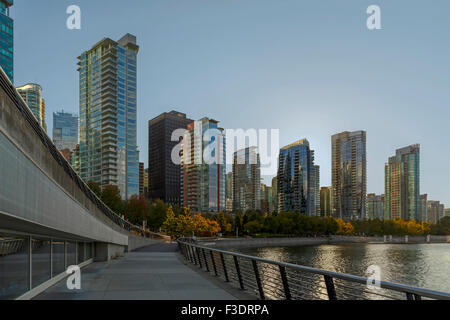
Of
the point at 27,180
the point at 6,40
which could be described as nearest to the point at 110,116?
the point at 6,40

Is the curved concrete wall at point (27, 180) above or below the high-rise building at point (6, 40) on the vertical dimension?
below

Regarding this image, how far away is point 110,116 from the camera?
15975 centimetres

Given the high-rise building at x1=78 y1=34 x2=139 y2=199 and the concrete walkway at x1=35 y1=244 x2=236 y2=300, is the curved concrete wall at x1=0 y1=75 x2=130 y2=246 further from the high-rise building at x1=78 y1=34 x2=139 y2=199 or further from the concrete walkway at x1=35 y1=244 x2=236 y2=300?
the high-rise building at x1=78 y1=34 x2=139 y2=199

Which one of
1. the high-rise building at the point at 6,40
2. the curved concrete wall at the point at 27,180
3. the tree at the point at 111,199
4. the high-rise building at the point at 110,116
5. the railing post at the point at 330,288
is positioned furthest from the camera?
the high-rise building at the point at 110,116

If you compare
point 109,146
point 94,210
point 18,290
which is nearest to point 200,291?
point 18,290

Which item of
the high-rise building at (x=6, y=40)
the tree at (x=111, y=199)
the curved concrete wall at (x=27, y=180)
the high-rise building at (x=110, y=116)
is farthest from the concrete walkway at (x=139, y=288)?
the high-rise building at (x=110, y=116)

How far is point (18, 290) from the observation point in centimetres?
762

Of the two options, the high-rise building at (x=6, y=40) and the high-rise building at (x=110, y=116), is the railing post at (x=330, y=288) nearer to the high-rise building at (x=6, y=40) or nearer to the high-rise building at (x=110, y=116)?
the high-rise building at (x=6, y=40)

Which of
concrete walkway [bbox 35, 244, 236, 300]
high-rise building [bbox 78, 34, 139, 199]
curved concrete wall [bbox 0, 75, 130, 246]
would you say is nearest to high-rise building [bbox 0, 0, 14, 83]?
high-rise building [bbox 78, 34, 139, 199]

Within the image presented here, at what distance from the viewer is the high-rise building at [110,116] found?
513 feet

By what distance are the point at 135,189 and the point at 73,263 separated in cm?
15069

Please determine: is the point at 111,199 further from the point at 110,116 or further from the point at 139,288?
the point at 110,116

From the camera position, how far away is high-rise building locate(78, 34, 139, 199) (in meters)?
156
